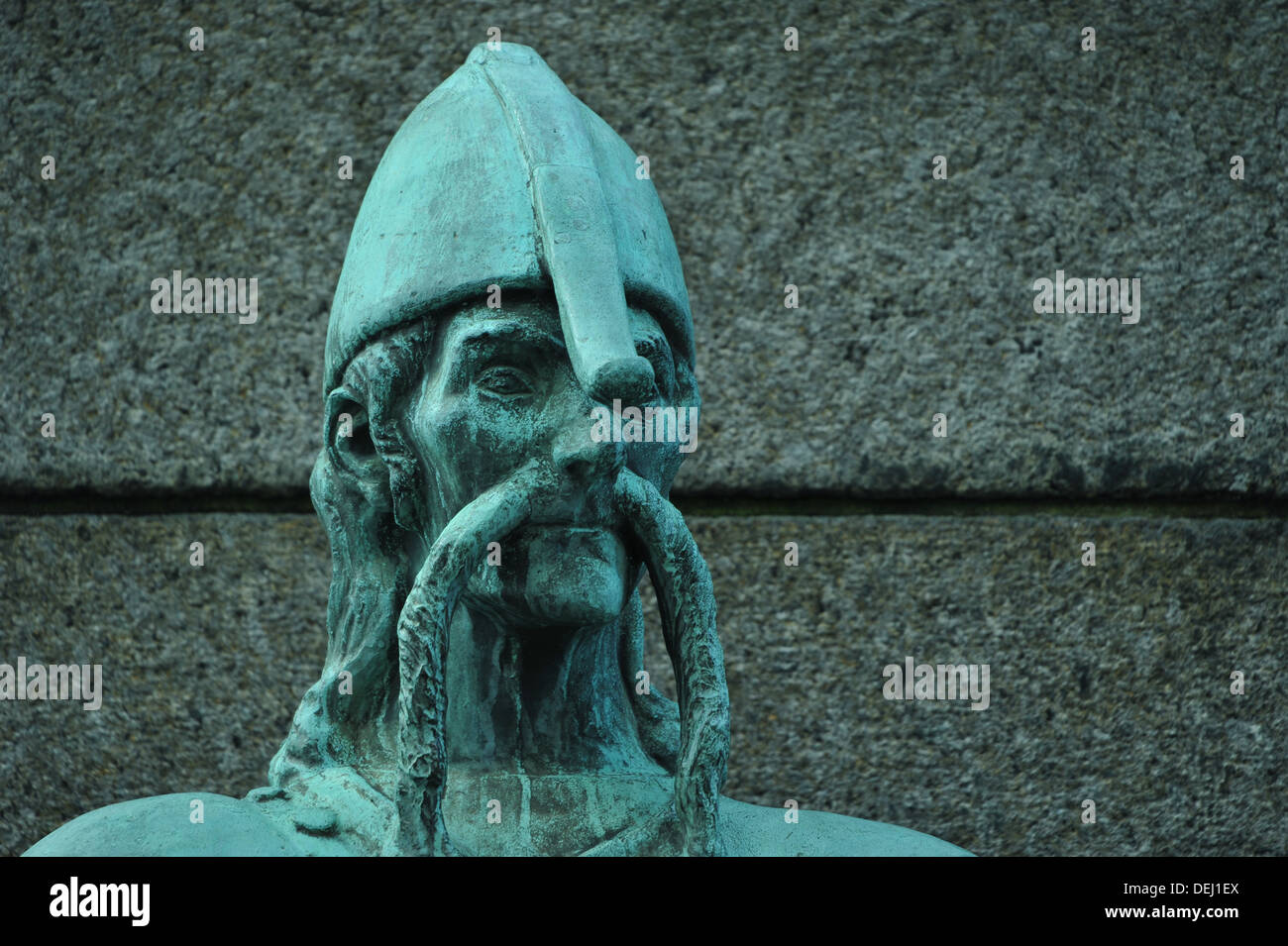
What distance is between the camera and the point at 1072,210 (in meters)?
2.97

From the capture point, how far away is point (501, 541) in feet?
5.90

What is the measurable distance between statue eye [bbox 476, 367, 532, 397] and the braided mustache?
0.24 ft

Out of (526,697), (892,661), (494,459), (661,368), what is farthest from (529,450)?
(892,661)

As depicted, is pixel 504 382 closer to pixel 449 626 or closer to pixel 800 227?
pixel 449 626

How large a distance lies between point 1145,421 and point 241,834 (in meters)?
1.63

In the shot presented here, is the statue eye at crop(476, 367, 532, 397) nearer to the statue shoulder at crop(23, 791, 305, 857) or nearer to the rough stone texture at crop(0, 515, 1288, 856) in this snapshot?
the statue shoulder at crop(23, 791, 305, 857)

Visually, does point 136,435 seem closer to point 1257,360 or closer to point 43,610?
point 43,610

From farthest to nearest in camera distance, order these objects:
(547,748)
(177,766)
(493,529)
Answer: (177,766), (547,748), (493,529)

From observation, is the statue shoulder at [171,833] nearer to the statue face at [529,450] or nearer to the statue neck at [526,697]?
the statue neck at [526,697]

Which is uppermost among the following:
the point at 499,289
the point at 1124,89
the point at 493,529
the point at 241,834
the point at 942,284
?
the point at 1124,89

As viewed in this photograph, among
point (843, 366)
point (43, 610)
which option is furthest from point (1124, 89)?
point (43, 610)

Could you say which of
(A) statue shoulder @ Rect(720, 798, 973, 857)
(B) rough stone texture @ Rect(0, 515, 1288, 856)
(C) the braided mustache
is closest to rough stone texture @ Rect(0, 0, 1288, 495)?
(B) rough stone texture @ Rect(0, 515, 1288, 856)

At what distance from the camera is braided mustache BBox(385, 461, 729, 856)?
5.72 feet

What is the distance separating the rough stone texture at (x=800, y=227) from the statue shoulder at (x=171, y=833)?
1108 mm
